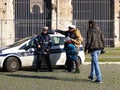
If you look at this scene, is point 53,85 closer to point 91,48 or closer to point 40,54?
point 91,48

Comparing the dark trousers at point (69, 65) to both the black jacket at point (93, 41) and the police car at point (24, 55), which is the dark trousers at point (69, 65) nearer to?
the police car at point (24, 55)

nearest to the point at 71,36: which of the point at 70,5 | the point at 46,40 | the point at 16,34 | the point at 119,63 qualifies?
the point at 46,40

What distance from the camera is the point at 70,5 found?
3181 centimetres

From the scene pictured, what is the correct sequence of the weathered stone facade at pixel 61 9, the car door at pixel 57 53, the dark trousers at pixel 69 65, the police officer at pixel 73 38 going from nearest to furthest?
the police officer at pixel 73 38 < the dark trousers at pixel 69 65 < the car door at pixel 57 53 < the weathered stone facade at pixel 61 9

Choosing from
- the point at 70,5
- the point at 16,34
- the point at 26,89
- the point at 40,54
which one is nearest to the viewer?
the point at 26,89

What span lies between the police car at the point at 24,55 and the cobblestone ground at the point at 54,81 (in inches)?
14.7

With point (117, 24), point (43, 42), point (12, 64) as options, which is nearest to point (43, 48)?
point (43, 42)

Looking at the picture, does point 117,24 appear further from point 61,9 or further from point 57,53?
point 57,53

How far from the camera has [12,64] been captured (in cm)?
1622

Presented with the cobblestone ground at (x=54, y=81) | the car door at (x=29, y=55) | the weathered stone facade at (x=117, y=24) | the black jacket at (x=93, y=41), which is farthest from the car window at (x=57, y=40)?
the weathered stone facade at (x=117, y=24)

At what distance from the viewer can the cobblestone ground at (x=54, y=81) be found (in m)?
12.5

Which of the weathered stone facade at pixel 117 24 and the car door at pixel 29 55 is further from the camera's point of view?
the weathered stone facade at pixel 117 24

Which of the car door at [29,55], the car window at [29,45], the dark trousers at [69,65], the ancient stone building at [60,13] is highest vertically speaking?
the ancient stone building at [60,13]

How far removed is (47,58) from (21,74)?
1266 millimetres
